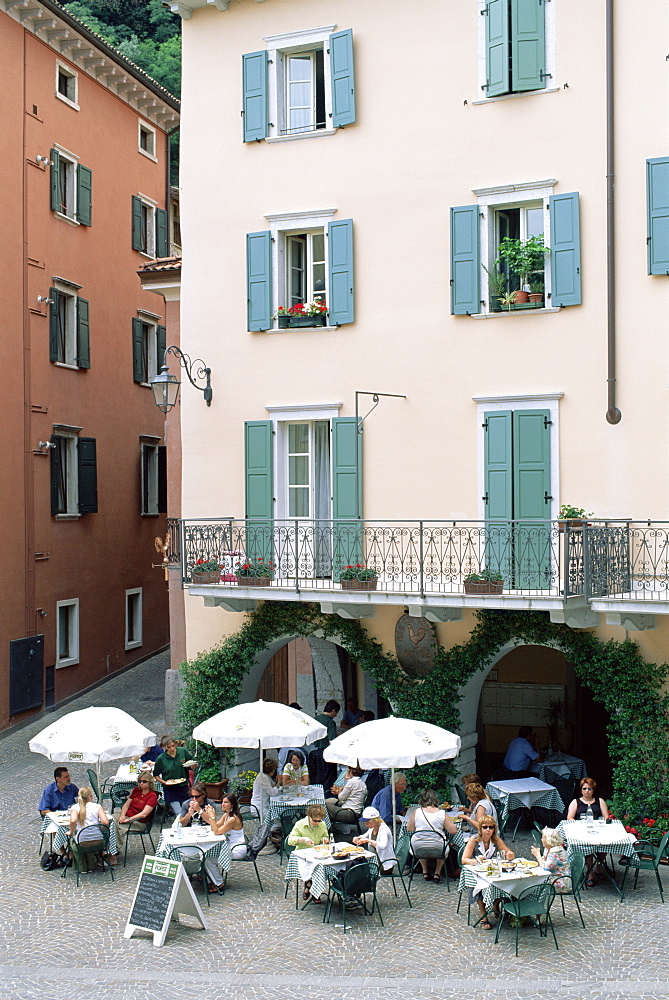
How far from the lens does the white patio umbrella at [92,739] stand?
50.8ft

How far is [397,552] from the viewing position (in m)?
17.8

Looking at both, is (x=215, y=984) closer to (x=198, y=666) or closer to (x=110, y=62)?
(x=198, y=666)

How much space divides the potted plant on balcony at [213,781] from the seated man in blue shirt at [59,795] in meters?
2.62

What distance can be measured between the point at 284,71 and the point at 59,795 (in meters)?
12.0

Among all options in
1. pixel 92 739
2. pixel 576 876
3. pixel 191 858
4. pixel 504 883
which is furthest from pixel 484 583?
pixel 92 739

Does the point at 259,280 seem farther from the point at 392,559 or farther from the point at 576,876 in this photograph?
the point at 576,876

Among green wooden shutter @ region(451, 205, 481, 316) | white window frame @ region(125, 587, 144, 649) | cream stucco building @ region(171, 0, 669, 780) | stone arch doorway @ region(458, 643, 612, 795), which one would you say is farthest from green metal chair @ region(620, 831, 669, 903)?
white window frame @ region(125, 587, 144, 649)

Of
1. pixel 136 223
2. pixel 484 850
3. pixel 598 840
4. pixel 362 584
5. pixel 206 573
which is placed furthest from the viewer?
pixel 136 223

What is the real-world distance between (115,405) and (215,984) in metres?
19.2

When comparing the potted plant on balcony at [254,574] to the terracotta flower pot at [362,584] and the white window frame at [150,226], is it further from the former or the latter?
the white window frame at [150,226]

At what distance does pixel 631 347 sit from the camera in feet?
54.3

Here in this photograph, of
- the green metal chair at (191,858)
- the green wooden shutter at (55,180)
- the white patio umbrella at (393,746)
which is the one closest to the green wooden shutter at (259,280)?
the white patio umbrella at (393,746)

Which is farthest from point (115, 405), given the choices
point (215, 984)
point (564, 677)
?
point (215, 984)

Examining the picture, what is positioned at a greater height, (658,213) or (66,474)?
(658,213)
